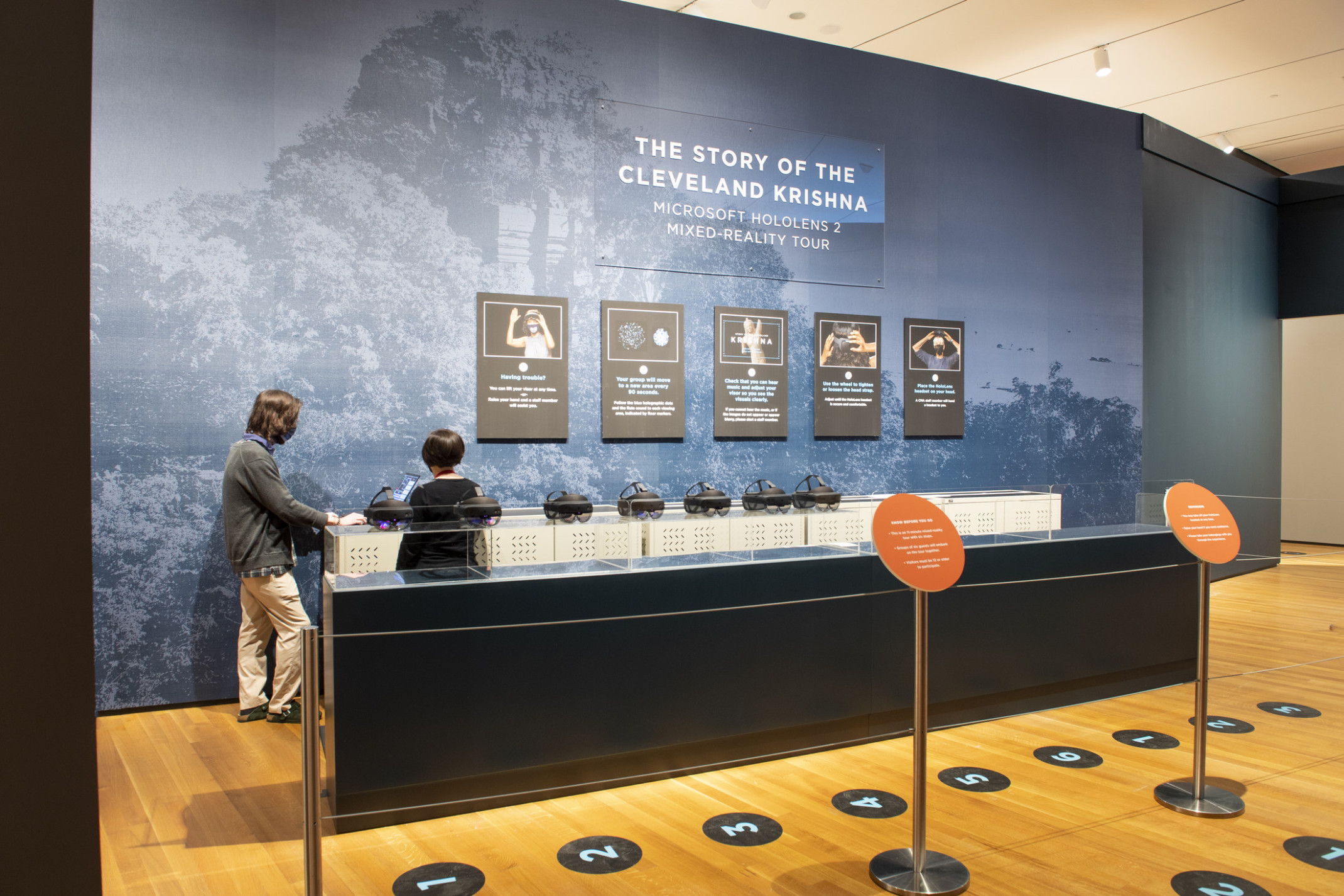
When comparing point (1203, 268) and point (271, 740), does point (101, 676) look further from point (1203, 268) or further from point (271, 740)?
point (1203, 268)

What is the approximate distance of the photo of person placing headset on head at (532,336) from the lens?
184 inches

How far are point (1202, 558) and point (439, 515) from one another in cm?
281

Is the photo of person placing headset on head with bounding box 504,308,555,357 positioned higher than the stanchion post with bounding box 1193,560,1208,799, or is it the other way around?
the photo of person placing headset on head with bounding box 504,308,555,357

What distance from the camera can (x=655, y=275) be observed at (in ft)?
16.7

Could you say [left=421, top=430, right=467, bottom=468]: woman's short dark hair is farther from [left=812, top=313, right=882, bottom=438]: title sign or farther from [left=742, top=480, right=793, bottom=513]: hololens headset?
[left=812, top=313, right=882, bottom=438]: title sign

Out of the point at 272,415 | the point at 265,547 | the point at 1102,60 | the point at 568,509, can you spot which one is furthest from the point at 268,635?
the point at 1102,60

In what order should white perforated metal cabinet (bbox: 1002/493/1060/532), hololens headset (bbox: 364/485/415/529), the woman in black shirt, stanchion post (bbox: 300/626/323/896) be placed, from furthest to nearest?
1. white perforated metal cabinet (bbox: 1002/493/1060/532)
2. hololens headset (bbox: 364/485/415/529)
3. the woman in black shirt
4. stanchion post (bbox: 300/626/323/896)

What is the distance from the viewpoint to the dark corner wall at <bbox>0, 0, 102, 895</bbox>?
35.6 inches

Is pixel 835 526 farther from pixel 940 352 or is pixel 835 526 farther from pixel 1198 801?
pixel 940 352

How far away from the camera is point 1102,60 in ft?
20.6

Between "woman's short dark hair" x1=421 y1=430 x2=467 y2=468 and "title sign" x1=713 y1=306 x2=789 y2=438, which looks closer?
"woman's short dark hair" x1=421 y1=430 x2=467 y2=468

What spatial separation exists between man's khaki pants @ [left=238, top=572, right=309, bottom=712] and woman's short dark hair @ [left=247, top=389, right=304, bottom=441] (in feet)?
2.09

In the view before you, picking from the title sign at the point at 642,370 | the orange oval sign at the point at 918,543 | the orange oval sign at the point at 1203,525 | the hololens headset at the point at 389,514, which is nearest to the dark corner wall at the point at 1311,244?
the title sign at the point at 642,370

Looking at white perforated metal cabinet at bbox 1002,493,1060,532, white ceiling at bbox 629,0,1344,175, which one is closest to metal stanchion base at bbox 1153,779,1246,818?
white perforated metal cabinet at bbox 1002,493,1060,532
